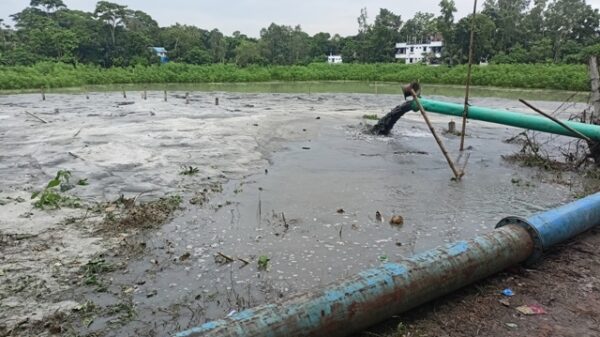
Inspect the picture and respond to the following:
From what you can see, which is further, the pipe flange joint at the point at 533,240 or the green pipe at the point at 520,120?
the green pipe at the point at 520,120

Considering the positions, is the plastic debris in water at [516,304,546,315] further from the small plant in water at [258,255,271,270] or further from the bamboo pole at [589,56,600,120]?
the bamboo pole at [589,56,600,120]

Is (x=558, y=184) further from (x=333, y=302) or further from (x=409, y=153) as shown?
(x=333, y=302)

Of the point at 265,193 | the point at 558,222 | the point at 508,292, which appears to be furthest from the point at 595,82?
the point at 508,292

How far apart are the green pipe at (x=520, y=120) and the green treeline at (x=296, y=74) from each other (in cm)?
2636

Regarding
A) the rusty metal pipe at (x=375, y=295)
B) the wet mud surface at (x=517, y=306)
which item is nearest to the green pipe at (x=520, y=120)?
the wet mud surface at (x=517, y=306)

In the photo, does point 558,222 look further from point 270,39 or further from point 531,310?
point 270,39

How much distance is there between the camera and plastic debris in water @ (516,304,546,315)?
148 inches

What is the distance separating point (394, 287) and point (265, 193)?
4.30 metres

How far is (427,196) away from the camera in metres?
7.59

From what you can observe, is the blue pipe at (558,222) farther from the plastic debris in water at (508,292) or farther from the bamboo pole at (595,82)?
the bamboo pole at (595,82)

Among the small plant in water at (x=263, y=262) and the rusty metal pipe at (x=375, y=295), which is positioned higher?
the rusty metal pipe at (x=375, y=295)

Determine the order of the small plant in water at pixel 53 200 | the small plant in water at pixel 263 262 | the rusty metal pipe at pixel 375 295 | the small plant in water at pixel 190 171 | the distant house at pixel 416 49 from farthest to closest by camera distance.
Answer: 1. the distant house at pixel 416 49
2. the small plant in water at pixel 190 171
3. the small plant in water at pixel 53 200
4. the small plant in water at pixel 263 262
5. the rusty metal pipe at pixel 375 295

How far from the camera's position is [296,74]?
48.1m

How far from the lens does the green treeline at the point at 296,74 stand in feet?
113
